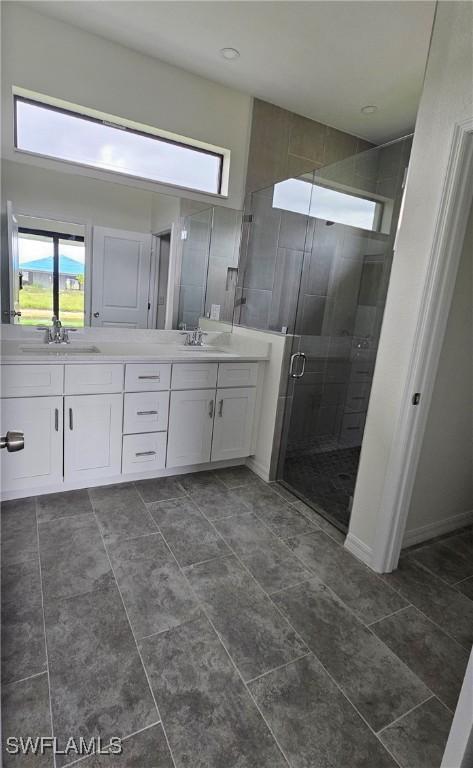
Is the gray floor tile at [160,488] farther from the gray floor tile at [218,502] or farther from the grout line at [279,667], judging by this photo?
the grout line at [279,667]

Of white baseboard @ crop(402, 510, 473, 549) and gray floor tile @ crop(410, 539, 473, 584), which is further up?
white baseboard @ crop(402, 510, 473, 549)

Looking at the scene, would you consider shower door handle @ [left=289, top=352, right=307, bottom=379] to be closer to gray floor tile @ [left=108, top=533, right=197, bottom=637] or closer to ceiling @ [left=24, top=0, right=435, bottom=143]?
gray floor tile @ [left=108, top=533, right=197, bottom=637]

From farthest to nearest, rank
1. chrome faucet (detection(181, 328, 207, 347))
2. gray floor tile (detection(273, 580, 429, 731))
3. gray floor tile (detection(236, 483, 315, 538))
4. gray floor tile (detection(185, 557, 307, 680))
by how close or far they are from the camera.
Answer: chrome faucet (detection(181, 328, 207, 347))
gray floor tile (detection(236, 483, 315, 538))
gray floor tile (detection(185, 557, 307, 680))
gray floor tile (detection(273, 580, 429, 731))

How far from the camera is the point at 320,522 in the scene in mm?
2430

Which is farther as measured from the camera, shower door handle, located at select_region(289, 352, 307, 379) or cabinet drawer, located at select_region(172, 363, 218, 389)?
shower door handle, located at select_region(289, 352, 307, 379)

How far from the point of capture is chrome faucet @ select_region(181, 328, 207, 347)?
3176 millimetres

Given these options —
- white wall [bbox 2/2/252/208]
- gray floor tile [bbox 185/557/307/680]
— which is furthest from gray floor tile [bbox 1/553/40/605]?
white wall [bbox 2/2/252/208]

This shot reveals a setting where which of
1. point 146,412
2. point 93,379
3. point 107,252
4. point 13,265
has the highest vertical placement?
point 107,252

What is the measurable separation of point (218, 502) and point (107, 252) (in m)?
1.82

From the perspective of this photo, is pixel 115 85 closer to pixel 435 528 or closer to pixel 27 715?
pixel 27 715

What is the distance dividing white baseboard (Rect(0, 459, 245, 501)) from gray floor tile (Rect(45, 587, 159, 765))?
918 millimetres

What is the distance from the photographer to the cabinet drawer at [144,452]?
2.56 metres

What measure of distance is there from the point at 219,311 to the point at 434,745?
2.81 metres

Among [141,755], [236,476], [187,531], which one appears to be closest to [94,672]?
[141,755]
